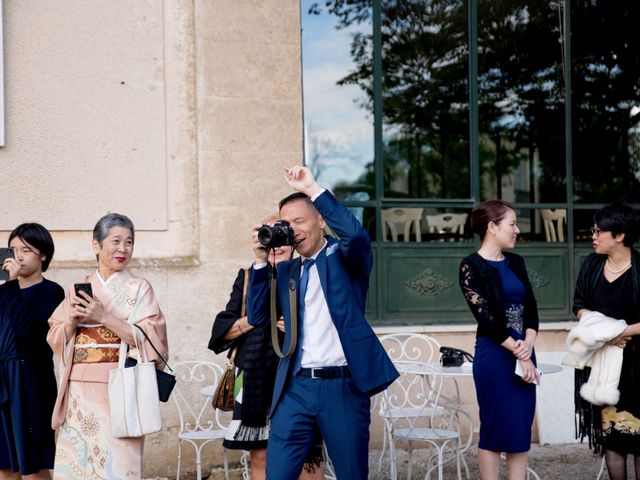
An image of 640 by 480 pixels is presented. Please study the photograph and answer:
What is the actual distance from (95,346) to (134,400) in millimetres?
352

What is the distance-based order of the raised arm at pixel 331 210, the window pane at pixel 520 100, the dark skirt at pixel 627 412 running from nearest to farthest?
the raised arm at pixel 331 210 → the dark skirt at pixel 627 412 → the window pane at pixel 520 100

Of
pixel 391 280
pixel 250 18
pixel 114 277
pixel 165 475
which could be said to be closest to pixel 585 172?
pixel 391 280

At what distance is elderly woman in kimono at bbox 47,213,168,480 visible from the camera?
14.8 feet

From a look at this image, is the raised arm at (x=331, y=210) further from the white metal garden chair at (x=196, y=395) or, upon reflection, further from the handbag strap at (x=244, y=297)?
the white metal garden chair at (x=196, y=395)

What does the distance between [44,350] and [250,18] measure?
3.18 m

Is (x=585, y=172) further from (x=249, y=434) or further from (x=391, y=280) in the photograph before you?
(x=249, y=434)

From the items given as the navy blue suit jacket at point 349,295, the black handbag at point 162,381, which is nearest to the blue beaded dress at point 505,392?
the navy blue suit jacket at point 349,295

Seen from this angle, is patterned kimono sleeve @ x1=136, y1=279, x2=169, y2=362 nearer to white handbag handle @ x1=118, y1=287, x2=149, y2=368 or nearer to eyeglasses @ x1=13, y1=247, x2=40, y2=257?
white handbag handle @ x1=118, y1=287, x2=149, y2=368

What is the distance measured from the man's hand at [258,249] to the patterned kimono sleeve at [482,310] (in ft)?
4.97

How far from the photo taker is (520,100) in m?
10.4

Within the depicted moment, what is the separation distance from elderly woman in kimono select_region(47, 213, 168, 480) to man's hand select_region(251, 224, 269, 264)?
79 centimetres

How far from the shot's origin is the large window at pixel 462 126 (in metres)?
8.09

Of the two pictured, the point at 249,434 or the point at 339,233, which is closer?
the point at 339,233

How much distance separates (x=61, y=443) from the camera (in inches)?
179
